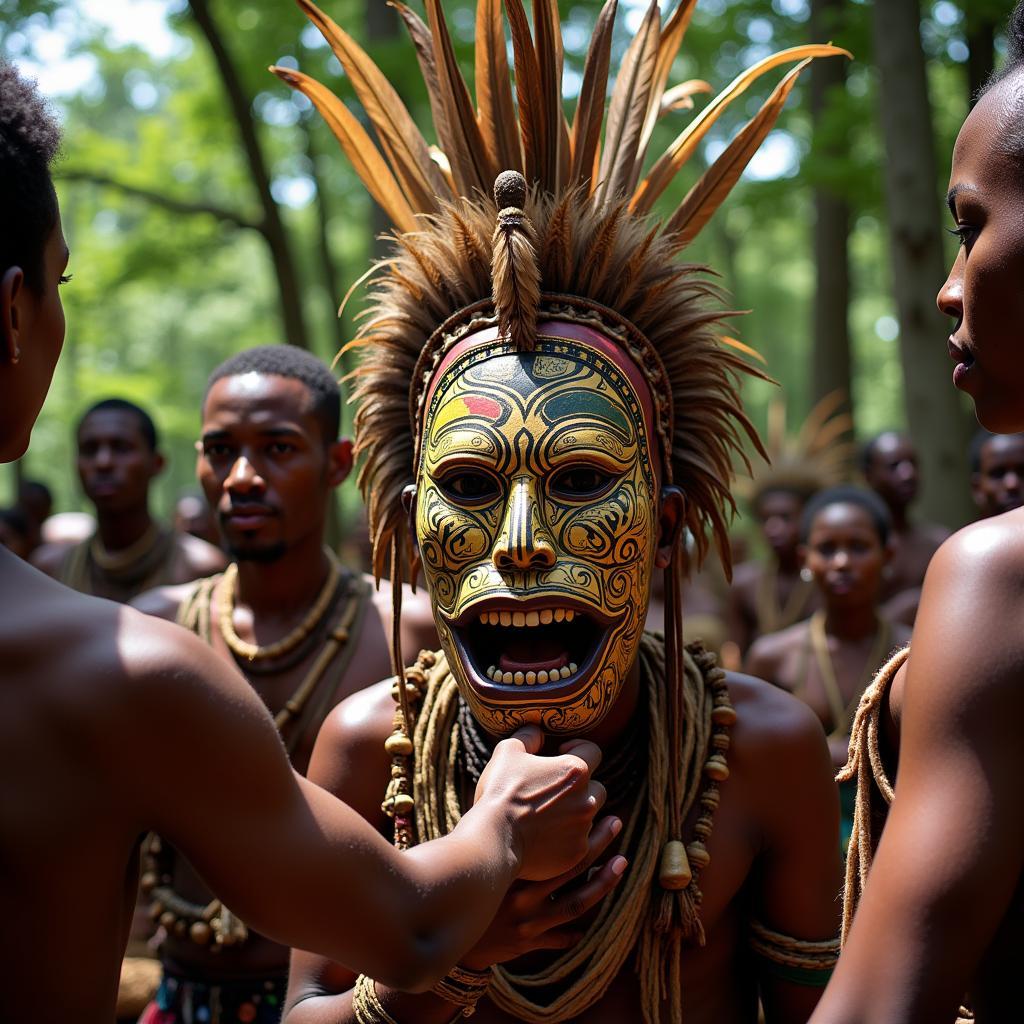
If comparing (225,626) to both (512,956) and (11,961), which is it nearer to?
(512,956)

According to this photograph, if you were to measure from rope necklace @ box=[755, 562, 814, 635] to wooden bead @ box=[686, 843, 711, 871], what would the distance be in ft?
19.4

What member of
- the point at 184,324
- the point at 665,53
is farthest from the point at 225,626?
the point at 184,324

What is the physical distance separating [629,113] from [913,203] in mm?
5531

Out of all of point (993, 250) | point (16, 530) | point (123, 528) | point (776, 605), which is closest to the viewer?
point (993, 250)

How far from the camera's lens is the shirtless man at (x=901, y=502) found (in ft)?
26.5

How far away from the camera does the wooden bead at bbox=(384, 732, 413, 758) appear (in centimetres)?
301

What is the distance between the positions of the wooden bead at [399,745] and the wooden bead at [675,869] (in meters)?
0.65

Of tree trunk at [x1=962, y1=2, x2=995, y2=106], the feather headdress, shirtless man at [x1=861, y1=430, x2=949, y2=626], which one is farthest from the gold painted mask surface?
tree trunk at [x1=962, y1=2, x2=995, y2=106]

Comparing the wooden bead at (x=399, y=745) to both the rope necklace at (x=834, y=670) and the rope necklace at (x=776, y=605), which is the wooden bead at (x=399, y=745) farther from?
the rope necklace at (x=776, y=605)

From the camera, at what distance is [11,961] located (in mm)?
1787

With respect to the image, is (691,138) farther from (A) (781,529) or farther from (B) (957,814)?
(A) (781,529)

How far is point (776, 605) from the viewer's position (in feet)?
29.3

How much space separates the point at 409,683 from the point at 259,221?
32.7 ft

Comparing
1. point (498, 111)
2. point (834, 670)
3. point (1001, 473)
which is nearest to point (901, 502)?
point (1001, 473)
